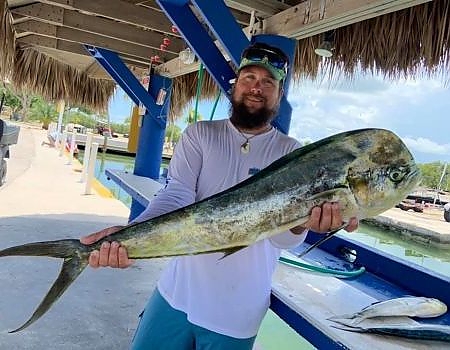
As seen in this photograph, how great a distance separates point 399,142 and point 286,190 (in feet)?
0.85

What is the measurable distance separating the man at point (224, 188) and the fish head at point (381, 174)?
1.86ft

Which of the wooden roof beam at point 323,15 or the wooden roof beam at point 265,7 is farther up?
the wooden roof beam at point 265,7

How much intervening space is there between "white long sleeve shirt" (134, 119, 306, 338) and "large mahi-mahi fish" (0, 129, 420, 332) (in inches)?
16.6

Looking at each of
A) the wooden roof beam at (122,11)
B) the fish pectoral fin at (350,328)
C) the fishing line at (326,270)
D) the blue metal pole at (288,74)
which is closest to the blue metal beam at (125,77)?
the wooden roof beam at (122,11)

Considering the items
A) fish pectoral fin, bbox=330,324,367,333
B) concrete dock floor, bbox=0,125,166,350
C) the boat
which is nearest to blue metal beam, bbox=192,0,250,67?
the boat

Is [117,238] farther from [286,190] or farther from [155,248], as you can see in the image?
[286,190]

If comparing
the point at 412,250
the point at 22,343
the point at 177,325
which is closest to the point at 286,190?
the point at 177,325

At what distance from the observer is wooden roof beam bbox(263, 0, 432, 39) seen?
238cm

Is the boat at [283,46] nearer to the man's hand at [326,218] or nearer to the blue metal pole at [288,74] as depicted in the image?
the blue metal pole at [288,74]

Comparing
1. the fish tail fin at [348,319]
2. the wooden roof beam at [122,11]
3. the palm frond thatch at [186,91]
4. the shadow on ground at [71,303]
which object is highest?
the wooden roof beam at [122,11]

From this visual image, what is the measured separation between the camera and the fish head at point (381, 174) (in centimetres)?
100

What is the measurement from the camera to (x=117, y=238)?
46.4 inches

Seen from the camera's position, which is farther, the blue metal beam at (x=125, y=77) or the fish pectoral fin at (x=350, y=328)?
the blue metal beam at (x=125, y=77)

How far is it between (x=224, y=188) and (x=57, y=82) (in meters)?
6.96
